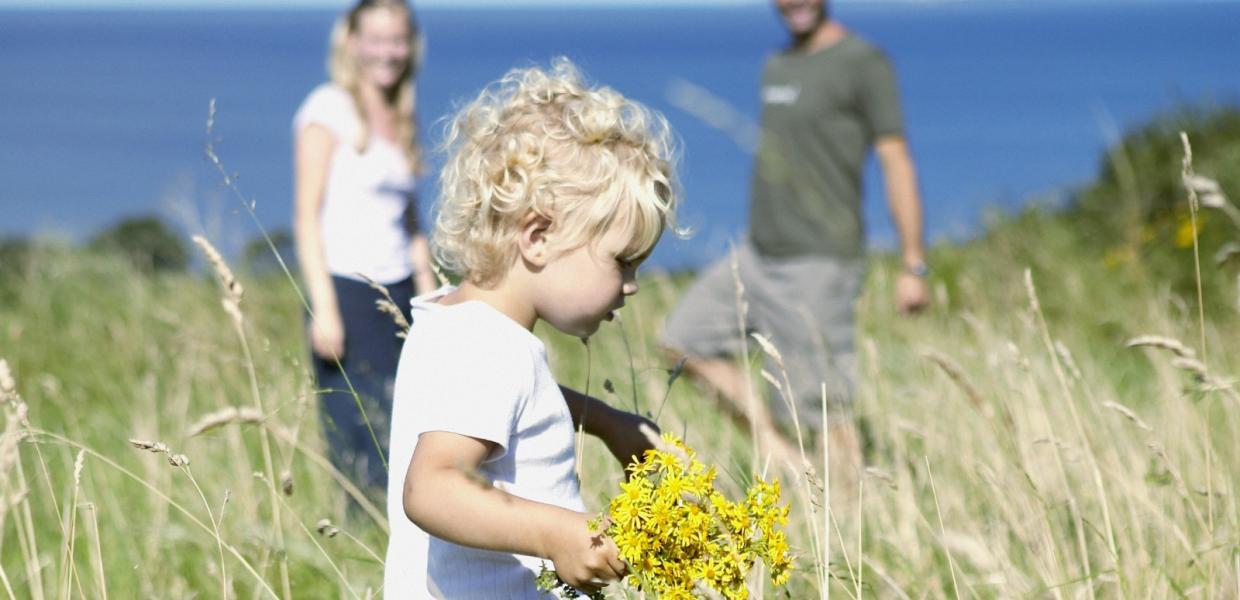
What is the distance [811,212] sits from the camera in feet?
15.5

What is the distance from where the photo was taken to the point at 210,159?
2.38 metres

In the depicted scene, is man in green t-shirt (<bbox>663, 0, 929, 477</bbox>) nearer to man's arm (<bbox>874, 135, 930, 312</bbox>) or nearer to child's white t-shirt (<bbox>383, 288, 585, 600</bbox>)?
man's arm (<bbox>874, 135, 930, 312</bbox>)

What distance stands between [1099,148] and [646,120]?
7609mm

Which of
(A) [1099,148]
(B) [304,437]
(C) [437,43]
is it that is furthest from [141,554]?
(C) [437,43]

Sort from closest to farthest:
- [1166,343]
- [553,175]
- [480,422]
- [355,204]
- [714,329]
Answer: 1. [480,422]
2. [553,175]
3. [1166,343]
4. [355,204]
5. [714,329]

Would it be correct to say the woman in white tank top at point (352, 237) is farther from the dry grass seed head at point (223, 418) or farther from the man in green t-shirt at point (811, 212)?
the dry grass seed head at point (223, 418)

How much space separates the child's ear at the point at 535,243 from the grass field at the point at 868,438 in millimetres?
175

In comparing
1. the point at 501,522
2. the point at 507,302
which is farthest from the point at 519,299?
the point at 501,522

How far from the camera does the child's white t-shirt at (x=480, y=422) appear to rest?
1810mm

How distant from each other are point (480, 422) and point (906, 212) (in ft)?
10.8

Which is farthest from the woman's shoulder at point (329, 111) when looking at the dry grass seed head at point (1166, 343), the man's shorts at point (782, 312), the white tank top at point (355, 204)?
the dry grass seed head at point (1166, 343)

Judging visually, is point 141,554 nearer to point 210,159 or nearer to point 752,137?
point 210,159

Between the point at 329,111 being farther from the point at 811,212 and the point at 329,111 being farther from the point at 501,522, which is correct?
the point at 501,522

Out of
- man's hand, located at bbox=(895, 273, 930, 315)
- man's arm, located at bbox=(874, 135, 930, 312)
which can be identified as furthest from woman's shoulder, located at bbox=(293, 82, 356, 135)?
man's hand, located at bbox=(895, 273, 930, 315)
